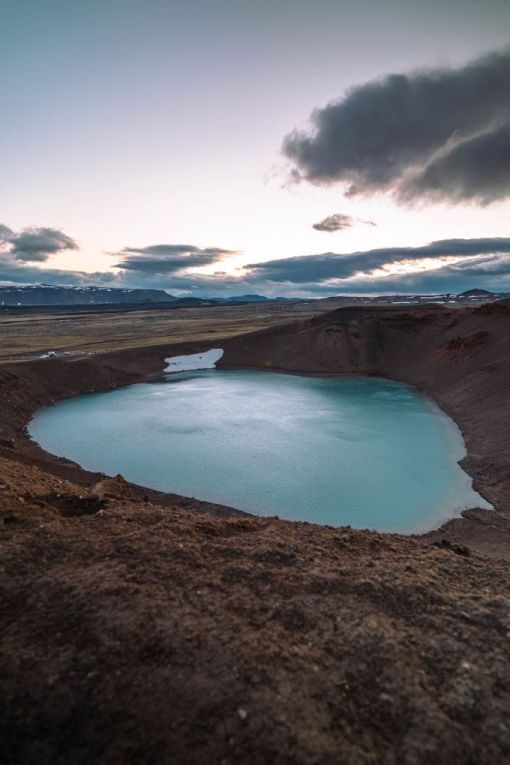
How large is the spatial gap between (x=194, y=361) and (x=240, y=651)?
55.8m

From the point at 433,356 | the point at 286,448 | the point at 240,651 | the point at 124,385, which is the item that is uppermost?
the point at 433,356

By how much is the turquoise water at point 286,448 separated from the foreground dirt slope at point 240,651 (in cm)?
864

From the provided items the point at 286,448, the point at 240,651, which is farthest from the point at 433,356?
the point at 240,651

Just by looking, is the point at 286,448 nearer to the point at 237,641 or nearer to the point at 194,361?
the point at 237,641

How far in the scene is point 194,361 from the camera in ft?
200

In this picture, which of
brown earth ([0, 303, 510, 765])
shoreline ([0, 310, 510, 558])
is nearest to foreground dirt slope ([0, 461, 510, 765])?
brown earth ([0, 303, 510, 765])

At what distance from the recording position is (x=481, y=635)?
7.12 metres

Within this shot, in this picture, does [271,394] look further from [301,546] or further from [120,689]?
[120,689]

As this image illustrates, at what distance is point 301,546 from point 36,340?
81804 millimetres

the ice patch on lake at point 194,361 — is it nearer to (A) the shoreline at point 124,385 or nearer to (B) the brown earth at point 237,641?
(A) the shoreline at point 124,385

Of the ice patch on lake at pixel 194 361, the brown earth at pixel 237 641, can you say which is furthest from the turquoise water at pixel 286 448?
the ice patch on lake at pixel 194 361

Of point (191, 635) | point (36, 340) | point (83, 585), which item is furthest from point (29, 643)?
point (36, 340)

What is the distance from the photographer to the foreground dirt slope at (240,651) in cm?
508

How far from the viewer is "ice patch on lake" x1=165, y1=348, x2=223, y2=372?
58438 mm
